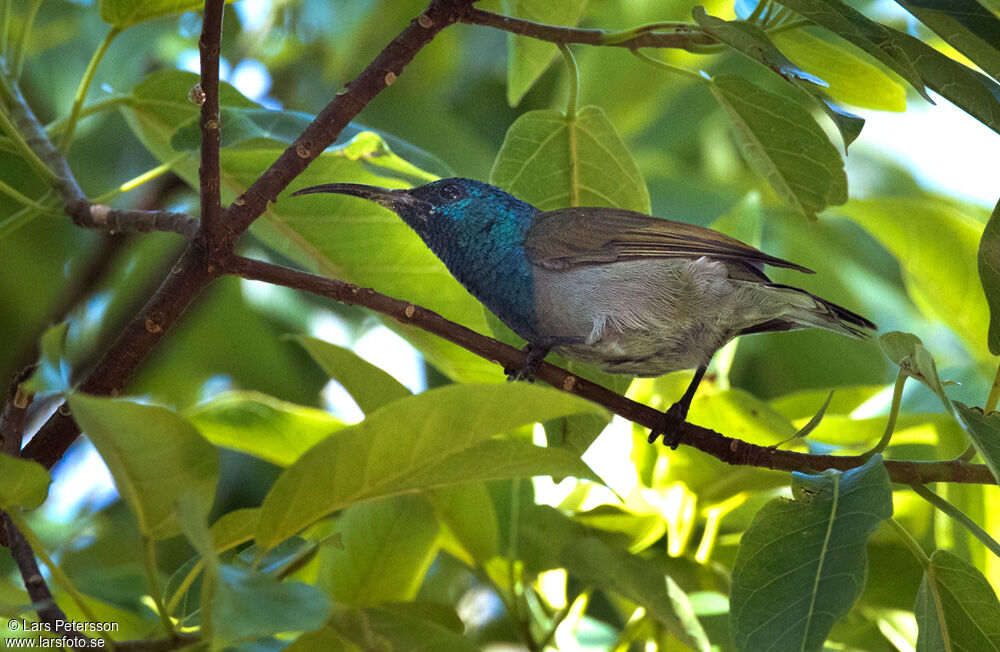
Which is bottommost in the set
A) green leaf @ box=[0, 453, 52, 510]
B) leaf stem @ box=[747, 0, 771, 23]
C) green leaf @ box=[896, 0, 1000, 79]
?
green leaf @ box=[0, 453, 52, 510]

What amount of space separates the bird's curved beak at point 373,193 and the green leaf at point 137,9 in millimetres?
590

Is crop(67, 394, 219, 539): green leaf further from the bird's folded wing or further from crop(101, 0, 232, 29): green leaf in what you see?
the bird's folded wing

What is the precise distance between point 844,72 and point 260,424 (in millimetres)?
2015

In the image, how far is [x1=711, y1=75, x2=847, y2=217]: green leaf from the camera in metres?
2.47

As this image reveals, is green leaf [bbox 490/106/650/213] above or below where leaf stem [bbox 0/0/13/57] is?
below

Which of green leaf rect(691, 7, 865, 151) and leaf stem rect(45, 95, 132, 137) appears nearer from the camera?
green leaf rect(691, 7, 865, 151)

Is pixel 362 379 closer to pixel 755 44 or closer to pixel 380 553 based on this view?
pixel 380 553

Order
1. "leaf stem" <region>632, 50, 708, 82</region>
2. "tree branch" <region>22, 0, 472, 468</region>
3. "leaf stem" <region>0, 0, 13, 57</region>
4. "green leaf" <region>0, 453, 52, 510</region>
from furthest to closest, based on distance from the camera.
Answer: "leaf stem" <region>0, 0, 13, 57</region>, "leaf stem" <region>632, 50, 708, 82</region>, "tree branch" <region>22, 0, 472, 468</region>, "green leaf" <region>0, 453, 52, 510</region>

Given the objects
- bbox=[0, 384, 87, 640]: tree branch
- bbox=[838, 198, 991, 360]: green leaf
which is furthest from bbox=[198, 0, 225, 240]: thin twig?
bbox=[838, 198, 991, 360]: green leaf

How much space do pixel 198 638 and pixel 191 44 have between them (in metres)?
3.63

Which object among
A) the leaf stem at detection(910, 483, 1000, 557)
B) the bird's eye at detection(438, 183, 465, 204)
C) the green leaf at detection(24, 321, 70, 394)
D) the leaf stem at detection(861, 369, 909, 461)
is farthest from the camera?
the bird's eye at detection(438, 183, 465, 204)

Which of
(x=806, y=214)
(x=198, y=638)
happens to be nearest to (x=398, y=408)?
(x=198, y=638)

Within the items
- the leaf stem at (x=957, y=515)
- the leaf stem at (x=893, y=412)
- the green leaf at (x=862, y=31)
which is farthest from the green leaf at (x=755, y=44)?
the leaf stem at (x=957, y=515)

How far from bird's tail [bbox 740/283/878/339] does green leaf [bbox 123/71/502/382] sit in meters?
0.90
